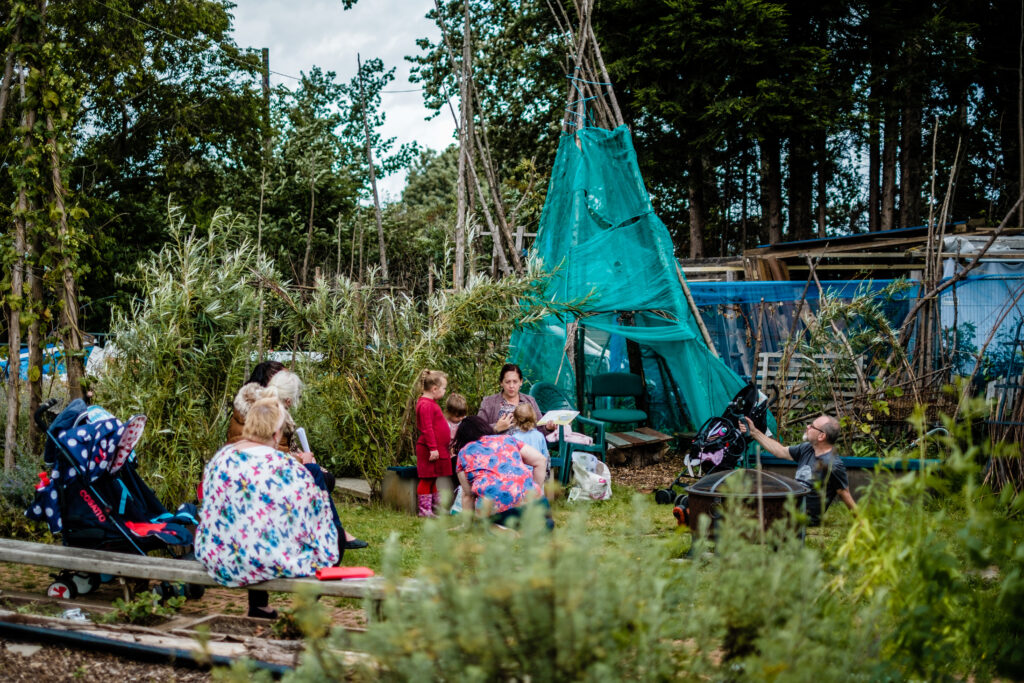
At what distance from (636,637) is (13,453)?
6021 millimetres

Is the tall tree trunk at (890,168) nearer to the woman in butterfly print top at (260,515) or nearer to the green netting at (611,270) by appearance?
the green netting at (611,270)

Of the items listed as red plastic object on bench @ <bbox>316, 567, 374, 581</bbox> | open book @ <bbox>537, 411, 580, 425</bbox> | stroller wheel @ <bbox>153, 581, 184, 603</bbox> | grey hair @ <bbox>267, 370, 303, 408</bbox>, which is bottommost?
stroller wheel @ <bbox>153, 581, 184, 603</bbox>

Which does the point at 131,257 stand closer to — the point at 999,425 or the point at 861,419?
the point at 861,419

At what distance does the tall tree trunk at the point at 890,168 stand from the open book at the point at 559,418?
14.3 meters

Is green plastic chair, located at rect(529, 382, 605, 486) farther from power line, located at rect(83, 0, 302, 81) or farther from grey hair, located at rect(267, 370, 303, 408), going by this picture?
power line, located at rect(83, 0, 302, 81)

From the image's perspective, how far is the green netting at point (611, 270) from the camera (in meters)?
9.27

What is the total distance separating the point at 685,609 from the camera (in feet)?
8.02

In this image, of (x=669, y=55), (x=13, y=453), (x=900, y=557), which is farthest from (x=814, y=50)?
(x=900, y=557)

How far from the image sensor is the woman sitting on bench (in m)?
4.20

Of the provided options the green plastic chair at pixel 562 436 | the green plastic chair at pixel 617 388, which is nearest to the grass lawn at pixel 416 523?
the green plastic chair at pixel 562 436

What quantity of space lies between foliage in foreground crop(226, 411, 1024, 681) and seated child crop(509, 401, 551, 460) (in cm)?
437

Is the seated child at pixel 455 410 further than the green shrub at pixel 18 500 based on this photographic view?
Yes

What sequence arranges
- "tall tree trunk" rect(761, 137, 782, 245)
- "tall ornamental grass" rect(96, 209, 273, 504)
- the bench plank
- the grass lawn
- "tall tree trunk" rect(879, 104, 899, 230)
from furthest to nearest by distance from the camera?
"tall tree trunk" rect(761, 137, 782, 245) → "tall tree trunk" rect(879, 104, 899, 230) → "tall ornamental grass" rect(96, 209, 273, 504) → the grass lawn → the bench plank

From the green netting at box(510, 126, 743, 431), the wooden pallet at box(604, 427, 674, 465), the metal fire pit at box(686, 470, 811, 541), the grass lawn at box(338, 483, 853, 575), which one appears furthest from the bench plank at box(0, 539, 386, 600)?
the wooden pallet at box(604, 427, 674, 465)
